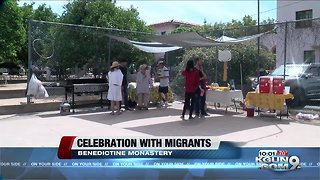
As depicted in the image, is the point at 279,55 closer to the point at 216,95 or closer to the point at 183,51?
the point at 183,51

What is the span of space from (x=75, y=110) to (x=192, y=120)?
409 centimetres

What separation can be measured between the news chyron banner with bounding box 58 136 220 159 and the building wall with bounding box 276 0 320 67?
30.9 feet

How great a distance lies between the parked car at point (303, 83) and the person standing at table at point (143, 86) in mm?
4763

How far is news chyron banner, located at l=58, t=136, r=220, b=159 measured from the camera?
3.81 meters

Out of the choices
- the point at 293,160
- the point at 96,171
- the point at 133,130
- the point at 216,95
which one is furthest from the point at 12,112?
the point at 293,160

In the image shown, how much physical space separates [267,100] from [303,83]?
3476mm

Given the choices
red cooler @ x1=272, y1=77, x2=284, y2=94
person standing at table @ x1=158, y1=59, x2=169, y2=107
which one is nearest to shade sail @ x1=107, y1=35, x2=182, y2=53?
person standing at table @ x1=158, y1=59, x2=169, y2=107

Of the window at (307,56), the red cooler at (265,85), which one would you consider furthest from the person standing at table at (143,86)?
the window at (307,56)

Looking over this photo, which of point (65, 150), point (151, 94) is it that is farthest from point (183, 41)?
point (65, 150)

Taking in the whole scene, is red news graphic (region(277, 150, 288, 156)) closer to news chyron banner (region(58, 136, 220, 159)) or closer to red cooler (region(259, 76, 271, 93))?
news chyron banner (region(58, 136, 220, 159))

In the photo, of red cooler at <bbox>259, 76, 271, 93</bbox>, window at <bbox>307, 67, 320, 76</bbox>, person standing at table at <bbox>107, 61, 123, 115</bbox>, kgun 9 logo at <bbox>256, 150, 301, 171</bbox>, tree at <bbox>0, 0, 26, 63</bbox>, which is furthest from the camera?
tree at <bbox>0, 0, 26, 63</bbox>

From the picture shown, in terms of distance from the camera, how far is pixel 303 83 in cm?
1330

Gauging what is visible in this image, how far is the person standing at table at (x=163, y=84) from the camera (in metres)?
12.8

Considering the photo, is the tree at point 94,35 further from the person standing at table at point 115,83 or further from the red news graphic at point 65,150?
the red news graphic at point 65,150
